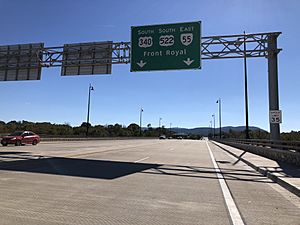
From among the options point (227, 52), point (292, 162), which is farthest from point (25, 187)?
point (227, 52)

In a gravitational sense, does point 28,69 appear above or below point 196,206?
above

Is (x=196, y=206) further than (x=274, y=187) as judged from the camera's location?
No

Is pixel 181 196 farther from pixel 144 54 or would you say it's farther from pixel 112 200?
pixel 144 54

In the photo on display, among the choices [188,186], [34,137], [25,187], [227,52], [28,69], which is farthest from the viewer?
[34,137]

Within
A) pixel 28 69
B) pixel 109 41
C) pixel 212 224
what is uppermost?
pixel 109 41

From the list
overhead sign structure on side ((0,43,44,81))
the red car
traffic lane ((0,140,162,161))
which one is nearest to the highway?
traffic lane ((0,140,162,161))

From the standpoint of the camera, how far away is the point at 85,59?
2391 centimetres

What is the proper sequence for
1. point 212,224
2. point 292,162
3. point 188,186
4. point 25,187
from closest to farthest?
point 212,224, point 25,187, point 188,186, point 292,162

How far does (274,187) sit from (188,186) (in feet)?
9.08

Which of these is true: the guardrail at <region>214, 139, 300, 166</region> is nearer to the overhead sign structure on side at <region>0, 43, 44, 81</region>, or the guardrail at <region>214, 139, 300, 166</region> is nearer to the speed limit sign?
the speed limit sign

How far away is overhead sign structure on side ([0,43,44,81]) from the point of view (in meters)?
24.5

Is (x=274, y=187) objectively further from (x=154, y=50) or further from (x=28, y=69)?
(x=28, y=69)

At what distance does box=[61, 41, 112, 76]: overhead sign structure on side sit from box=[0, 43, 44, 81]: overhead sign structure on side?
213 cm

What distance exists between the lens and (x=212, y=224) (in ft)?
18.7
